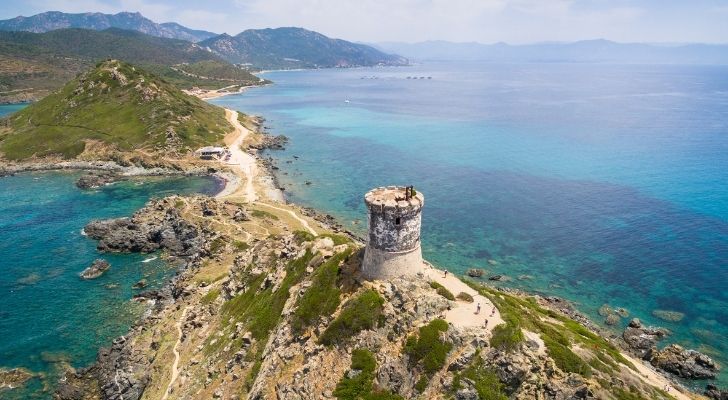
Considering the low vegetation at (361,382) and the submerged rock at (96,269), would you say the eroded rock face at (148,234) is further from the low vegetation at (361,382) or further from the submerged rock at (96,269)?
the low vegetation at (361,382)

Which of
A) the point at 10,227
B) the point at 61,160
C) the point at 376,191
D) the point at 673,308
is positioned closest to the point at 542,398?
the point at 376,191

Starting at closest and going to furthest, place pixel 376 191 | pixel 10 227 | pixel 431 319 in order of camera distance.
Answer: pixel 431 319 < pixel 376 191 < pixel 10 227

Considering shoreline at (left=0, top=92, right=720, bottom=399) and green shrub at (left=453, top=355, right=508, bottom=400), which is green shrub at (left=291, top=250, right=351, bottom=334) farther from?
shoreline at (left=0, top=92, right=720, bottom=399)

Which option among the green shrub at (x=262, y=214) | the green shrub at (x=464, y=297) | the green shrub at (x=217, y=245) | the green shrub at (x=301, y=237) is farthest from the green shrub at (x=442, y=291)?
the green shrub at (x=262, y=214)

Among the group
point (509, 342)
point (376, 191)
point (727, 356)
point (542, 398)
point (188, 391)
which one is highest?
point (376, 191)

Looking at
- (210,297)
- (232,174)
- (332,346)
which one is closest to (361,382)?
(332,346)

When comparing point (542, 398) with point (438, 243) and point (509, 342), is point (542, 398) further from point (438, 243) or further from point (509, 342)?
point (438, 243)

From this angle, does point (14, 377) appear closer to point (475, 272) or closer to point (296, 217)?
point (296, 217)
